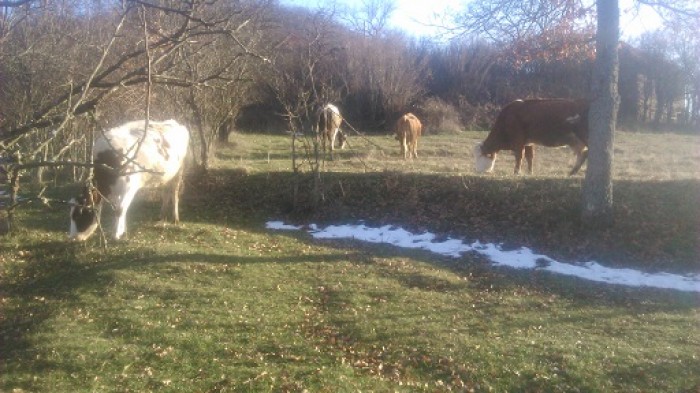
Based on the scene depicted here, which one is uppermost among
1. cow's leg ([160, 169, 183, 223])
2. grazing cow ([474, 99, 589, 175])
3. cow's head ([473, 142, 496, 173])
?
grazing cow ([474, 99, 589, 175])

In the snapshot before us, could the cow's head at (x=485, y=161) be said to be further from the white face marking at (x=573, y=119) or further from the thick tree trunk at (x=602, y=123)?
the thick tree trunk at (x=602, y=123)

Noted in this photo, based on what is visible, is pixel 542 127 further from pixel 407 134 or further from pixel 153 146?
pixel 153 146

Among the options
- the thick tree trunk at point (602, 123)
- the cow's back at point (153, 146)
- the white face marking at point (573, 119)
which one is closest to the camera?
the cow's back at point (153, 146)

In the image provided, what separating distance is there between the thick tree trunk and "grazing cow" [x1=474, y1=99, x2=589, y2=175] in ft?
12.2

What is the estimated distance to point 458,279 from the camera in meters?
11.6

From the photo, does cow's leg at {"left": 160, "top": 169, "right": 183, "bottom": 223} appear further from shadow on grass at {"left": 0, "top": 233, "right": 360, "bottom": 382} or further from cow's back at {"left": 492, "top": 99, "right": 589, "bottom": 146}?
cow's back at {"left": 492, "top": 99, "right": 589, "bottom": 146}

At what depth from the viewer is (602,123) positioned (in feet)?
44.9

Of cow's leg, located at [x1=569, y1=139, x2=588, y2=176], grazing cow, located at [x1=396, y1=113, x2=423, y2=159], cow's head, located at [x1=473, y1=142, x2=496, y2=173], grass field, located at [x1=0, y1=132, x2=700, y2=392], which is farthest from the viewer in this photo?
grazing cow, located at [x1=396, y1=113, x2=423, y2=159]

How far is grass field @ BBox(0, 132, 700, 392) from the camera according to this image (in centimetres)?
734

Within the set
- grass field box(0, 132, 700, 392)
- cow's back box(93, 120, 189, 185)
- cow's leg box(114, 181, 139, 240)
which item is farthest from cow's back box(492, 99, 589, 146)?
cow's leg box(114, 181, 139, 240)

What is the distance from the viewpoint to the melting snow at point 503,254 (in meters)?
12.1

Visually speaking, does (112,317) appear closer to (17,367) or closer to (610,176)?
(17,367)

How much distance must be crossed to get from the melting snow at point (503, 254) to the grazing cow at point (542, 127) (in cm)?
496

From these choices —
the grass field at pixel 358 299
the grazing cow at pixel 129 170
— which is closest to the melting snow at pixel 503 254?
the grass field at pixel 358 299
